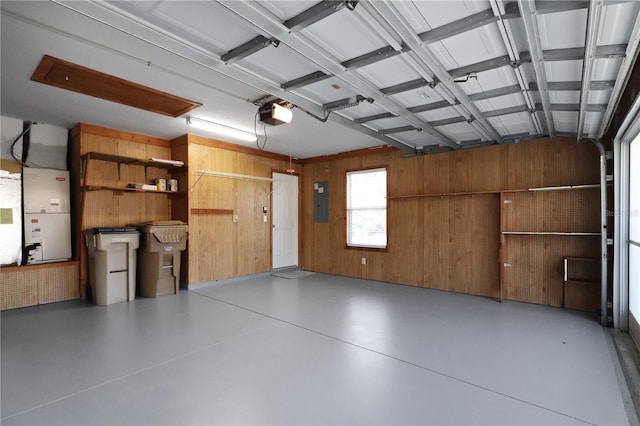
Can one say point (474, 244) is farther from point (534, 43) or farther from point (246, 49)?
point (246, 49)

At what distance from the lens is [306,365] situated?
2.63 metres

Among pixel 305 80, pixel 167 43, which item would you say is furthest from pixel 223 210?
pixel 167 43

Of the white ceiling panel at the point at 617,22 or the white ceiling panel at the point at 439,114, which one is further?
the white ceiling panel at the point at 439,114

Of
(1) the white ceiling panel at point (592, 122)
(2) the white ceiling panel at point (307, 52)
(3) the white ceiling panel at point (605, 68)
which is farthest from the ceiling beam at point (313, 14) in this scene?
(1) the white ceiling panel at point (592, 122)

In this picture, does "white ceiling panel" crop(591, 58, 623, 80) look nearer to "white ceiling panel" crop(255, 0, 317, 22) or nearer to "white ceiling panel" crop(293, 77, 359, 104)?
"white ceiling panel" crop(293, 77, 359, 104)

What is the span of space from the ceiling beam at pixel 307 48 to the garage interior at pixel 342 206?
0.05 feet

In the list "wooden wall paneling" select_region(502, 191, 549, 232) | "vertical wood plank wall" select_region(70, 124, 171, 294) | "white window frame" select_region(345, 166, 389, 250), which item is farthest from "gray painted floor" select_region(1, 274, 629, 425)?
"white window frame" select_region(345, 166, 389, 250)

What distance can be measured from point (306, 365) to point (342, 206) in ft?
14.3

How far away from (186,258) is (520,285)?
17.6 ft

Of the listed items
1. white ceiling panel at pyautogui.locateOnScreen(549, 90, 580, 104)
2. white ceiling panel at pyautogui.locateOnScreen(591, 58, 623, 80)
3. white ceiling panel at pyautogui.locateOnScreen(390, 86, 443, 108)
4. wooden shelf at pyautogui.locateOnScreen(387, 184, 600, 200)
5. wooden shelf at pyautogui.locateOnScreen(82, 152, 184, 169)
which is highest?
white ceiling panel at pyautogui.locateOnScreen(390, 86, 443, 108)

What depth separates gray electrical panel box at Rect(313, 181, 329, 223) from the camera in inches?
275

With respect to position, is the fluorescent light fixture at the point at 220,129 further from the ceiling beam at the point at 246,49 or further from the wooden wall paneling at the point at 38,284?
the wooden wall paneling at the point at 38,284

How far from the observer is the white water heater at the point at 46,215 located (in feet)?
14.6

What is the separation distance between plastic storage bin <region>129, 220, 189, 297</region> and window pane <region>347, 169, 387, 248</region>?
3.33m
